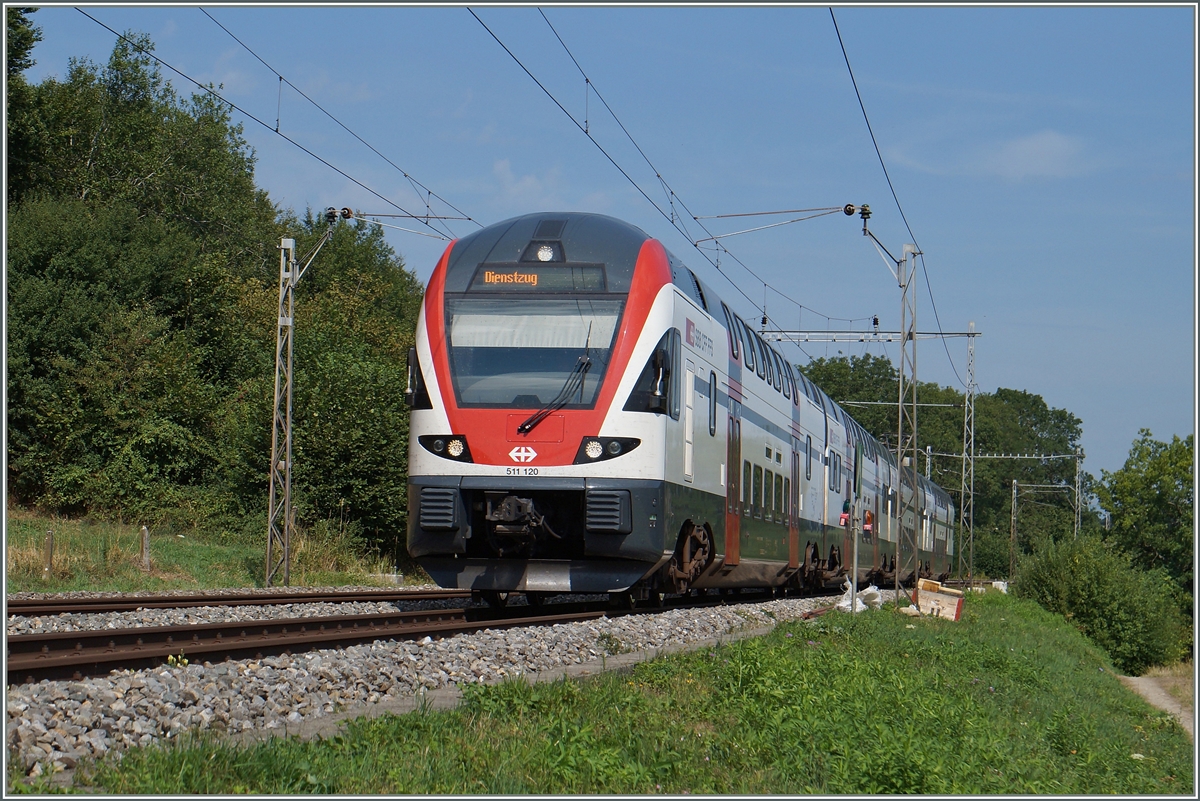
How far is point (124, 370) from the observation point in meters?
39.2

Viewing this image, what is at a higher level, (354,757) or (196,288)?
(196,288)

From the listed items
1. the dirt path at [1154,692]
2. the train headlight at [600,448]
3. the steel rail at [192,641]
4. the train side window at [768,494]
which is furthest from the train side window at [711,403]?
the dirt path at [1154,692]

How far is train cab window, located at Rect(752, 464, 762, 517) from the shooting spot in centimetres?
1988

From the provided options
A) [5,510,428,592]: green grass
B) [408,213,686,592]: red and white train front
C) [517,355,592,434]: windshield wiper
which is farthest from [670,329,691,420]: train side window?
[5,510,428,592]: green grass

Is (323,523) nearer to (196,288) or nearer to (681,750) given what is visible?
(196,288)

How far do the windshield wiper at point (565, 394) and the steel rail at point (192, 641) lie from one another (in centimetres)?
209

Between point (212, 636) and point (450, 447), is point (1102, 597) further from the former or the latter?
point (212, 636)

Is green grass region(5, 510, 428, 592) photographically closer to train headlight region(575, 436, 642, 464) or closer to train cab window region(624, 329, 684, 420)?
train headlight region(575, 436, 642, 464)

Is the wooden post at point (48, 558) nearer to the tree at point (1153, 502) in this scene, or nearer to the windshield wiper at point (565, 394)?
the windshield wiper at point (565, 394)

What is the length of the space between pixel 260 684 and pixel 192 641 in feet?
12.0

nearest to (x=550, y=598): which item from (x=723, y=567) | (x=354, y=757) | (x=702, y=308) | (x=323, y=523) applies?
(x=723, y=567)

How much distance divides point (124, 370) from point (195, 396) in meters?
2.29

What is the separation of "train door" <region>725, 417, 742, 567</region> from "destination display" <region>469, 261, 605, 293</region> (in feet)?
13.8

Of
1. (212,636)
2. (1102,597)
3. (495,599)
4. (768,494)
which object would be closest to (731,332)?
(768,494)
